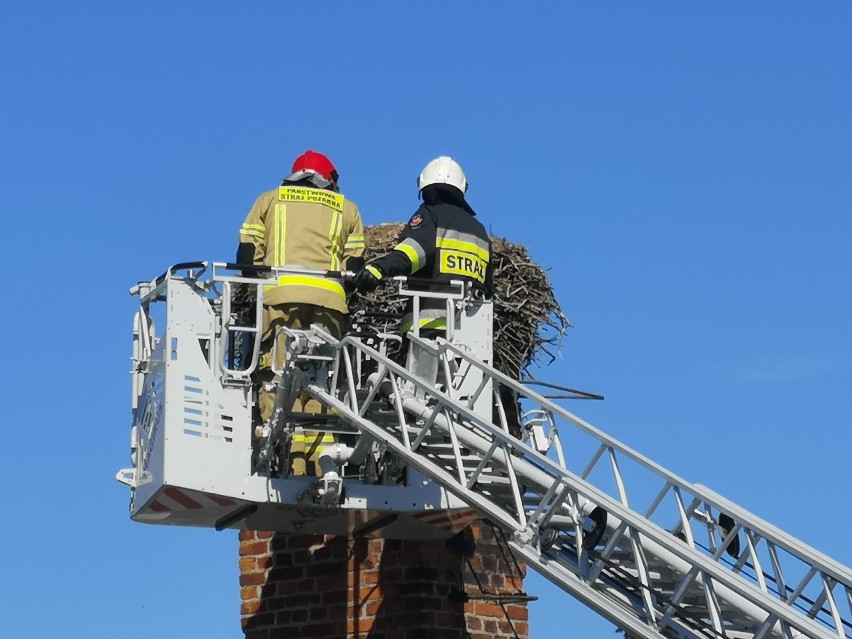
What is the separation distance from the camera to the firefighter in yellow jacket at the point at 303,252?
42.1 ft

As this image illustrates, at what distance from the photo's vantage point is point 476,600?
14.6 meters

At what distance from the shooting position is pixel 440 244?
43.6ft

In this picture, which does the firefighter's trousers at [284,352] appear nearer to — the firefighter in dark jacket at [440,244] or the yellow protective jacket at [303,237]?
the yellow protective jacket at [303,237]

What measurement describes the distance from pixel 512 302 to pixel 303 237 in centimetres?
369

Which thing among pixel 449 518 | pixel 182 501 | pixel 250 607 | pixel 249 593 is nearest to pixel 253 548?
pixel 249 593

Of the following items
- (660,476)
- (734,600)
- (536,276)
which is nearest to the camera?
(734,600)

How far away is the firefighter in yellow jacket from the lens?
12.8 metres

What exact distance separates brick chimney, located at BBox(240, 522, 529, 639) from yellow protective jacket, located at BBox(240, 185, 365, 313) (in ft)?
8.15

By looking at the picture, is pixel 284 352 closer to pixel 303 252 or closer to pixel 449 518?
pixel 303 252

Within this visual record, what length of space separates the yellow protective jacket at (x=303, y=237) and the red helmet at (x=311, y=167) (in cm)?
12

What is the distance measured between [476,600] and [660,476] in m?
3.68

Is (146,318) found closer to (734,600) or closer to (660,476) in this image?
(660,476)

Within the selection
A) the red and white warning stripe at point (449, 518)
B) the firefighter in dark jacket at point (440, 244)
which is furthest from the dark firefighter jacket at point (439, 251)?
the red and white warning stripe at point (449, 518)

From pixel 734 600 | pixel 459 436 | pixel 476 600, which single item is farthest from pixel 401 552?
pixel 734 600
